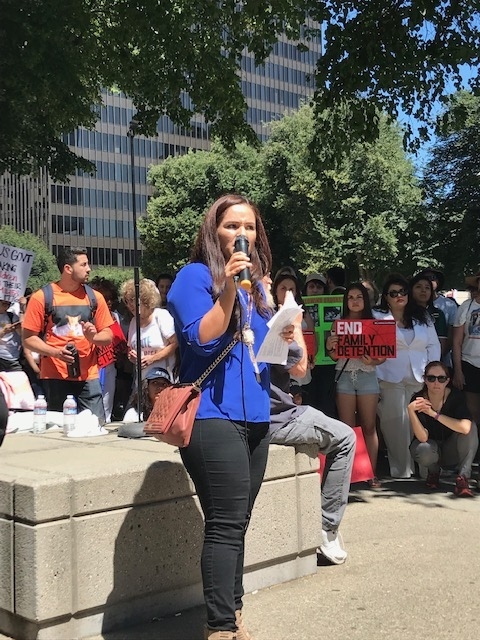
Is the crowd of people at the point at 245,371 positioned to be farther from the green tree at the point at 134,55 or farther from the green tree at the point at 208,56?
the green tree at the point at 134,55

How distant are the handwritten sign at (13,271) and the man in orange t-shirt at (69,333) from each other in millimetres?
1519

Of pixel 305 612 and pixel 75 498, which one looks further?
pixel 305 612

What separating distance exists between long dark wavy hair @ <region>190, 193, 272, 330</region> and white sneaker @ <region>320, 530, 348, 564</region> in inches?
75.6

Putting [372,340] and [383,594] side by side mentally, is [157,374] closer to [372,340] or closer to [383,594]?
[372,340]

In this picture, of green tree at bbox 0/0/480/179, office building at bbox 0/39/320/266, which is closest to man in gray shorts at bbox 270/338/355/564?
green tree at bbox 0/0/480/179

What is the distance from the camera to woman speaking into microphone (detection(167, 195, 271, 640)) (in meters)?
3.19

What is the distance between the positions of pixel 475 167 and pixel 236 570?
28.3m

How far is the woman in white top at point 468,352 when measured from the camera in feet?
26.1

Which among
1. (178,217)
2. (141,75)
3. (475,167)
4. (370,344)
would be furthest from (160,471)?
(178,217)

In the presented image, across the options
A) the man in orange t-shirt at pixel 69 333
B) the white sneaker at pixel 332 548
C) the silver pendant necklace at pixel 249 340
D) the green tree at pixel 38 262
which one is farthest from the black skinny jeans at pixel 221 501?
the green tree at pixel 38 262

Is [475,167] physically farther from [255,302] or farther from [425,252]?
[255,302]

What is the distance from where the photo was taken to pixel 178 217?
157 feet

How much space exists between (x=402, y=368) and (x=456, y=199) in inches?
919

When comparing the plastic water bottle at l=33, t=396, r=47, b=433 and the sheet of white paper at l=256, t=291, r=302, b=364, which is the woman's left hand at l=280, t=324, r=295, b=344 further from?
the plastic water bottle at l=33, t=396, r=47, b=433
